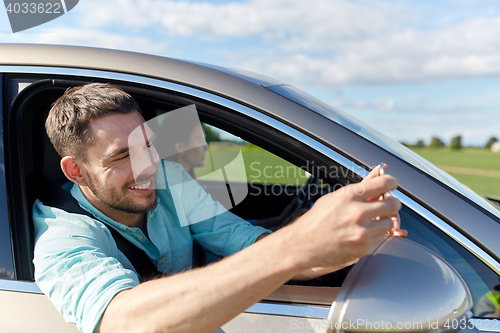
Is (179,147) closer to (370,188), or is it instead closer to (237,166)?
(237,166)

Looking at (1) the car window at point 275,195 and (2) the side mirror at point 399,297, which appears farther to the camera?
(1) the car window at point 275,195

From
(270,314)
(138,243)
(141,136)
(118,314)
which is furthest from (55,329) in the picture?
(141,136)

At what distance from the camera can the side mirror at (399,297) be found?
0.80 metres

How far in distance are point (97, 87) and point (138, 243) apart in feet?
1.94

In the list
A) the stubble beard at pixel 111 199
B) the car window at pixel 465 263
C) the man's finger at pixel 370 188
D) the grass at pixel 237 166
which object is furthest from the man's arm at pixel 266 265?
the grass at pixel 237 166

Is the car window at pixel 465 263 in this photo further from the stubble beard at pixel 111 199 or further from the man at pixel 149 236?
the stubble beard at pixel 111 199

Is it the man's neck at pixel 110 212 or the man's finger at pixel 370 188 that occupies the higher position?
the man's finger at pixel 370 188

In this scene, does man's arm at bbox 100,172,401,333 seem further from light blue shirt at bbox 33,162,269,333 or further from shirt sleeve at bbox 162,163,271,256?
shirt sleeve at bbox 162,163,271,256

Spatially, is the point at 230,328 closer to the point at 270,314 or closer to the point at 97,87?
the point at 270,314

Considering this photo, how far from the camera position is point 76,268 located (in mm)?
1048

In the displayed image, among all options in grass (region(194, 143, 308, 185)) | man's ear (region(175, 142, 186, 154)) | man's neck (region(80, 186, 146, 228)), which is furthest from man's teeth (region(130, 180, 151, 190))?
grass (region(194, 143, 308, 185))

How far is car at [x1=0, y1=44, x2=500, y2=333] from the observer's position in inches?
33.0

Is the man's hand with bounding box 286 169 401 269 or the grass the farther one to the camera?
the grass

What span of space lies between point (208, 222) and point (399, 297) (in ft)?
3.26
